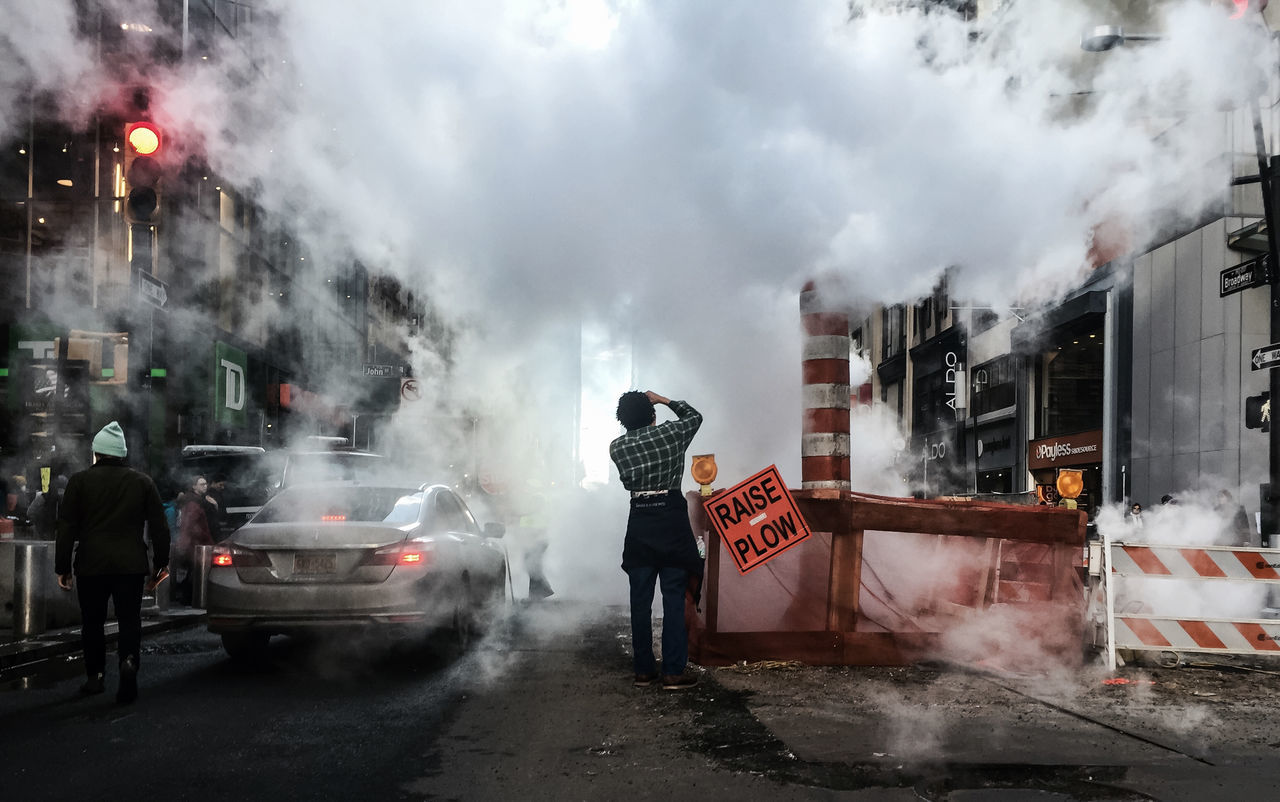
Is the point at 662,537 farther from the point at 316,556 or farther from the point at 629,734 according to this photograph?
the point at 316,556

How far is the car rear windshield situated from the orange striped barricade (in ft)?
14.3

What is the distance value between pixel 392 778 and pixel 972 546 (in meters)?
3.92

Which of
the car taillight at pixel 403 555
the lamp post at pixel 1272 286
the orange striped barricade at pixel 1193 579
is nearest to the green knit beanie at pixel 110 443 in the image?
the car taillight at pixel 403 555

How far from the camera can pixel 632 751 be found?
Answer: 14.4 ft

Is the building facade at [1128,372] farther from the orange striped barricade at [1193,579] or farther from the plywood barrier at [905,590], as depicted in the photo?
the plywood barrier at [905,590]

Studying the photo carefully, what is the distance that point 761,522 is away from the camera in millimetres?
6457

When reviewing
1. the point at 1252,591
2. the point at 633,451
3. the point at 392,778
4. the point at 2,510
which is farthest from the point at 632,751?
the point at 2,510

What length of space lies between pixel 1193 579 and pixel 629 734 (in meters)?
4.03

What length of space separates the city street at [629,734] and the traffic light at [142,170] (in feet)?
11.0

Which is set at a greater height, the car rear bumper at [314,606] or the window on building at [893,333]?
the window on building at [893,333]

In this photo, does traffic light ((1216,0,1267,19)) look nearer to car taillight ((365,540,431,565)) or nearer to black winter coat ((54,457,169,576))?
car taillight ((365,540,431,565))

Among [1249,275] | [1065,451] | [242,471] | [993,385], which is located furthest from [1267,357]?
[993,385]

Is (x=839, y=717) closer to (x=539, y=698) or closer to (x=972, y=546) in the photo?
(x=539, y=698)

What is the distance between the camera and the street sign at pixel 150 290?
8.65 m
